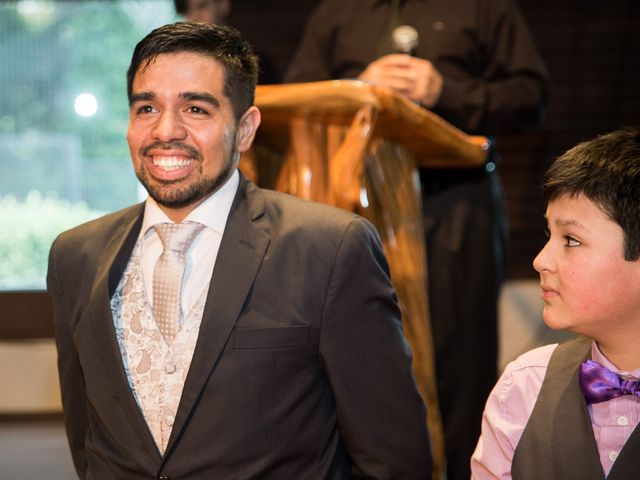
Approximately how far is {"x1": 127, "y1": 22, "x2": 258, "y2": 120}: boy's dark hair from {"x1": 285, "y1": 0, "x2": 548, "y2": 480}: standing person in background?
0.50 meters

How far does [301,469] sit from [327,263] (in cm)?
37

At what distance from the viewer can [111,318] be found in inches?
69.2

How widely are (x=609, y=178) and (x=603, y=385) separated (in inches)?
12.7

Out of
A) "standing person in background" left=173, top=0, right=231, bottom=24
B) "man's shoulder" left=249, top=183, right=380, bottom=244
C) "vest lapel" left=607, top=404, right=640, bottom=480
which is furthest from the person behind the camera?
"standing person in background" left=173, top=0, right=231, bottom=24

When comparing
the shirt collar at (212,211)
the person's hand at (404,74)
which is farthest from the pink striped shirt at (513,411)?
the person's hand at (404,74)

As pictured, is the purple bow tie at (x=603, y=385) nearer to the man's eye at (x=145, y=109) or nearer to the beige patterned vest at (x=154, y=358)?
the beige patterned vest at (x=154, y=358)

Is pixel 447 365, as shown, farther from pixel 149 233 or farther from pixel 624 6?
pixel 624 6

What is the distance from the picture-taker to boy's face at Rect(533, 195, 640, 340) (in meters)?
1.50

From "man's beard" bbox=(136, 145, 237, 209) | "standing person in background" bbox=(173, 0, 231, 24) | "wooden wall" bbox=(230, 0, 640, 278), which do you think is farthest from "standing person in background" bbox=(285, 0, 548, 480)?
"wooden wall" bbox=(230, 0, 640, 278)

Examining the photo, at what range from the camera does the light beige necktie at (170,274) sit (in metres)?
1.75

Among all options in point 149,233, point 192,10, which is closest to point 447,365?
point 149,233

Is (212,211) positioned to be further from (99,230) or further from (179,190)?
(99,230)

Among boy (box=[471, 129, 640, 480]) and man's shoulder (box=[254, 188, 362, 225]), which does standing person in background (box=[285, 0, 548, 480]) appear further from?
boy (box=[471, 129, 640, 480])

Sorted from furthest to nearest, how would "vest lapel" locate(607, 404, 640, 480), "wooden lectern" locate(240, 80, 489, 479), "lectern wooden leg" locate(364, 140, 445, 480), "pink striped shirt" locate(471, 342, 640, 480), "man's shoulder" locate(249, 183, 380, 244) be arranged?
"lectern wooden leg" locate(364, 140, 445, 480), "wooden lectern" locate(240, 80, 489, 479), "man's shoulder" locate(249, 183, 380, 244), "pink striped shirt" locate(471, 342, 640, 480), "vest lapel" locate(607, 404, 640, 480)
